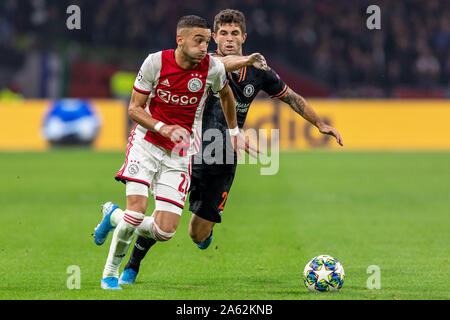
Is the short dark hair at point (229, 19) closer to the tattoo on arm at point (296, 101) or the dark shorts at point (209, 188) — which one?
the tattoo on arm at point (296, 101)

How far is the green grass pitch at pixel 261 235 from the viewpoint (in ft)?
21.9

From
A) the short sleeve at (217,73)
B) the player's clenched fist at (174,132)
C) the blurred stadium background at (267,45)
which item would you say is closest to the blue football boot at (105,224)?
the player's clenched fist at (174,132)

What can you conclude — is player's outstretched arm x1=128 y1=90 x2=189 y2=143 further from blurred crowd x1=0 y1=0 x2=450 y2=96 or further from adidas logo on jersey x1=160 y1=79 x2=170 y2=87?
blurred crowd x1=0 y1=0 x2=450 y2=96

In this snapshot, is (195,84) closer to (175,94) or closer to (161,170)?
(175,94)

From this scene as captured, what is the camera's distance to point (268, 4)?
29.6 meters

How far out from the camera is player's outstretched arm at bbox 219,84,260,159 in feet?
22.8

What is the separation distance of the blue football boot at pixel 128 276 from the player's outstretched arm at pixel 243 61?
1.92 meters

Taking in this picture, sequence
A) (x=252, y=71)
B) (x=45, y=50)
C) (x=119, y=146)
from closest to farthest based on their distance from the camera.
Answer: (x=252, y=71)
(x=119, y=146)
(x=45, y=50)

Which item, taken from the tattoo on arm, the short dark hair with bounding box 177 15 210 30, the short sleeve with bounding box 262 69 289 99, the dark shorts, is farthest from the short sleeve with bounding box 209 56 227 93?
the dark shorts

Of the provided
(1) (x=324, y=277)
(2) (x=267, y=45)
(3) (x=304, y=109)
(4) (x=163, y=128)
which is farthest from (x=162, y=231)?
(2) (x=267, y=45)

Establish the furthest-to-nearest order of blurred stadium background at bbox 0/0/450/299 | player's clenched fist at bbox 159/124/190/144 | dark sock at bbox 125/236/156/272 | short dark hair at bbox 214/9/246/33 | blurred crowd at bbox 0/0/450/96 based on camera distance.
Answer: blurred crowd at bbox 0/0/450/96 < blurred stadium background at bbox 0/0/450/299 < short dark hair at bbox 214/9/246/33 < dark sock at bbox 125/236/156/272 < player's clenched fist at bbox 159/124/190/144

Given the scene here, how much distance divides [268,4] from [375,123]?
848 centimetres
